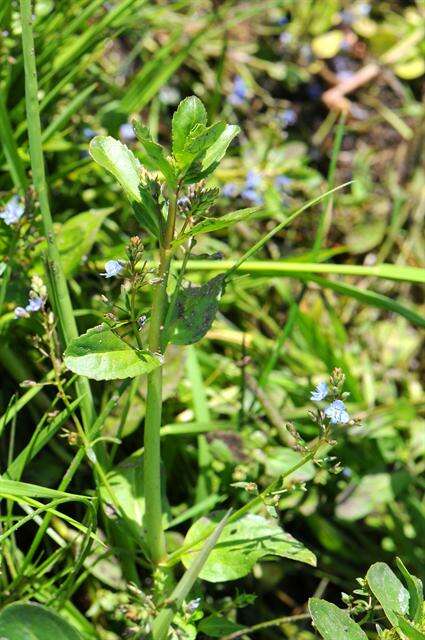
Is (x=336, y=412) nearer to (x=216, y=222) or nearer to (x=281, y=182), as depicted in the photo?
(x=216, y=222)

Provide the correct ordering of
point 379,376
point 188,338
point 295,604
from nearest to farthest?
1. point 188,338
2. point 295,604
3. point 379,376

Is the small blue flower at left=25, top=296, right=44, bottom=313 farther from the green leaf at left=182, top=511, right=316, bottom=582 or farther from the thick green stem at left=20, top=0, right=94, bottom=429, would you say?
the green leaf at left=182, top=511, right=316, bottom=582

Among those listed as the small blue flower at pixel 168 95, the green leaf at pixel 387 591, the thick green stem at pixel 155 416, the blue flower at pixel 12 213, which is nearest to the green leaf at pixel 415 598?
the green leaf at pixel 387 591

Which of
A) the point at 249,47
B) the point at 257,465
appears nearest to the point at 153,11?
the point at 249,47

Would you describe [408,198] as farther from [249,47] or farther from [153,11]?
[153,11]

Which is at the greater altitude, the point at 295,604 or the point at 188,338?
the point at 188,338

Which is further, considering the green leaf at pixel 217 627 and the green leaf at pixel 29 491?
the green leaf at pixel 217 627

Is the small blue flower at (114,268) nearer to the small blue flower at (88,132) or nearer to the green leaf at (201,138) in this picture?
the green leaf at (201,138)
